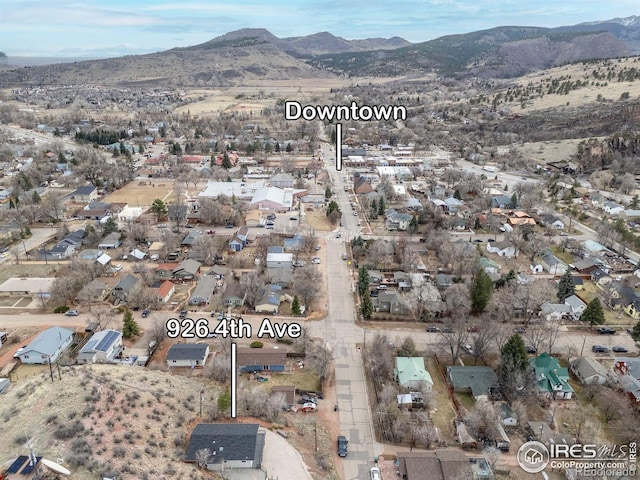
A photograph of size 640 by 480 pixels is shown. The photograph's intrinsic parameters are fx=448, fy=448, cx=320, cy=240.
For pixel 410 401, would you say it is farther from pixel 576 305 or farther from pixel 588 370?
pixel 576 305

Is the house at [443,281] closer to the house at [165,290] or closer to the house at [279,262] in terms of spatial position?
the house at [279,262]

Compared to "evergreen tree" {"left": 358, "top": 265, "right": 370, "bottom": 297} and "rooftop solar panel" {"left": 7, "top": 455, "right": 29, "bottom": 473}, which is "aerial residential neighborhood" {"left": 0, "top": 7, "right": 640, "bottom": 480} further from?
"evergreen tree" {"left": 358, "top": 265, "right": 370, "bottom": 297}

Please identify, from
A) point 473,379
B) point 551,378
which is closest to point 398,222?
point 473,379

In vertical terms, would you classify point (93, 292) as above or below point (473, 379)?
above

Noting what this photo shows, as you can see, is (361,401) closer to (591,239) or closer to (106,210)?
(591,239)

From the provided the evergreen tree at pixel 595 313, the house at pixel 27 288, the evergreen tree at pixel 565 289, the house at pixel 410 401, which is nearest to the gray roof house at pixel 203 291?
the house at pixel 27 288

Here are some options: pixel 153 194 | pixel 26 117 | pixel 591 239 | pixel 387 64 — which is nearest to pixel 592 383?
pixel 591 239
